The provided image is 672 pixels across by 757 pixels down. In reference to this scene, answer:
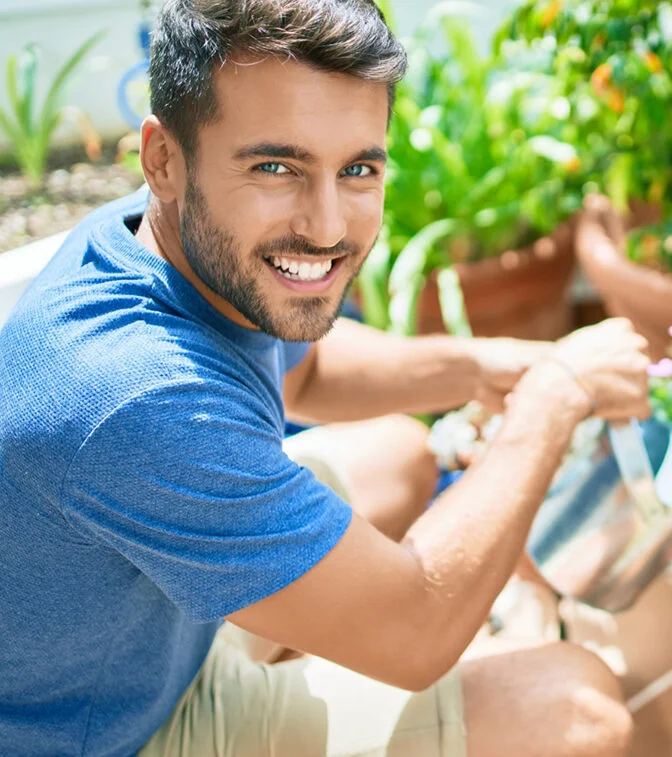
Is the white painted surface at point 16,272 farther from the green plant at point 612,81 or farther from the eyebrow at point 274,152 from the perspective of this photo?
the green plant at point 612,81

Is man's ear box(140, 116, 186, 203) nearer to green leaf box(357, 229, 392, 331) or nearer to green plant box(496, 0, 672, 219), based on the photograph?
green plant box(496, 0, 672, 219)

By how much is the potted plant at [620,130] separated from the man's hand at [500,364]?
2.13ft

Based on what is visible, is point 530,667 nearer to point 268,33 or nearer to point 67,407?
point 67,407

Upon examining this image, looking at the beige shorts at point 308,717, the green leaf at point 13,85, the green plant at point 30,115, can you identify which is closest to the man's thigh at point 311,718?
the beige shorts at point 308,717

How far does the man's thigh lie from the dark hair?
2.44 ft

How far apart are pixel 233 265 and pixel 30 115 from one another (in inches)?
64.9

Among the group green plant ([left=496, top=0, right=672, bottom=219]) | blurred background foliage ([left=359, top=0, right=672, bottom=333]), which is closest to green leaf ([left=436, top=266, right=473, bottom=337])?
blurred background foliage ([left=359, top=0, right=672, bottom=333])

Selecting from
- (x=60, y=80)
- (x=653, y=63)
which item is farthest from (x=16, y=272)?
(x=653, y=63)

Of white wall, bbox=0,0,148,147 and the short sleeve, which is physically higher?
white wall, bbox=0,0,148,147

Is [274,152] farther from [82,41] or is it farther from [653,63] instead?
[82,41]

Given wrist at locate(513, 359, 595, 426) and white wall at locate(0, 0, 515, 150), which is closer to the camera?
wrist at locate(513, 359, 595, 426)

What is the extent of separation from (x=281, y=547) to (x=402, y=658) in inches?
8.8

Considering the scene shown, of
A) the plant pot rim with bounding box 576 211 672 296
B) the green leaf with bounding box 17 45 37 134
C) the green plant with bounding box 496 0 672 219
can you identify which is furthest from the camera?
the green leaf with bounding box 17 45 37 134

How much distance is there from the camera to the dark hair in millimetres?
1088
